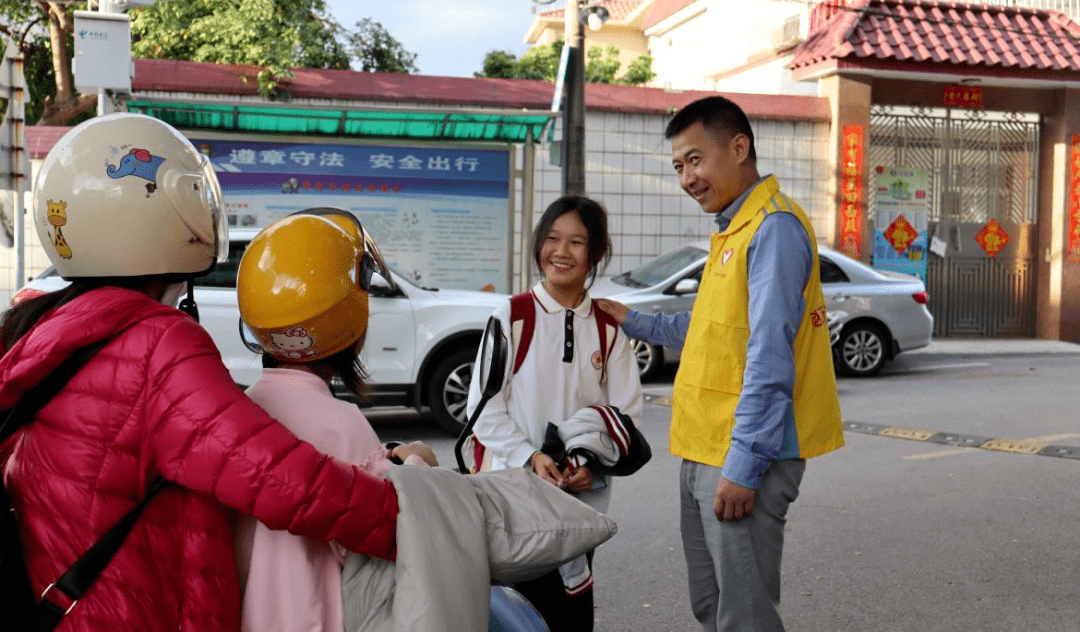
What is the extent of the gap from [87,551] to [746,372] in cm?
154

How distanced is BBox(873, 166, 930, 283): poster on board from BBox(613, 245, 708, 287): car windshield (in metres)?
4.56

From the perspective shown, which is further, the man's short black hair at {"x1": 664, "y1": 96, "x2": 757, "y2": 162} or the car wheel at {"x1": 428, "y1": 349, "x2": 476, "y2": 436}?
the car wheel at {"x1": 428, "y1": 349, "x2": 476, "y2": 436}

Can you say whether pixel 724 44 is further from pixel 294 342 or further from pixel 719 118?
pixel 294 342

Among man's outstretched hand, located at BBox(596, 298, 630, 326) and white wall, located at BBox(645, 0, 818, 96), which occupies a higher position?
white wall, located at BBox(645, 0, 818, 96)

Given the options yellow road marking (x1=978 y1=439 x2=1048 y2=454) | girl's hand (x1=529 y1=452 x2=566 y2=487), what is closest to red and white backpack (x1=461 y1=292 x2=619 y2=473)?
girl's hand (x1=529 y1=452 x2=566 y2=487)

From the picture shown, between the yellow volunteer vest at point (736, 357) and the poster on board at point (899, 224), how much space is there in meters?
13.2

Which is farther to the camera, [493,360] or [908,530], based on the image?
[908,530]

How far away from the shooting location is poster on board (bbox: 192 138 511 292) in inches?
435

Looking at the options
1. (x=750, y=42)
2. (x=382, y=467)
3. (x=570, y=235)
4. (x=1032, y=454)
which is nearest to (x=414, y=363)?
(x=1032, y=454)

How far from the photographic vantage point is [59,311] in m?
1.67

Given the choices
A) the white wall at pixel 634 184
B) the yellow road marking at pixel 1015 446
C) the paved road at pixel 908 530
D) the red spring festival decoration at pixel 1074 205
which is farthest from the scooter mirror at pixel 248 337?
the red spring festival decoration at pixel 1074 205

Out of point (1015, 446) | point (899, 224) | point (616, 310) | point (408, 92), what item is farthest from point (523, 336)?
point (899, 224)

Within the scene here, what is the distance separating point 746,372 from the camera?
2.56 meters

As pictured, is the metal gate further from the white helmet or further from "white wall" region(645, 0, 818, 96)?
the white helmet
